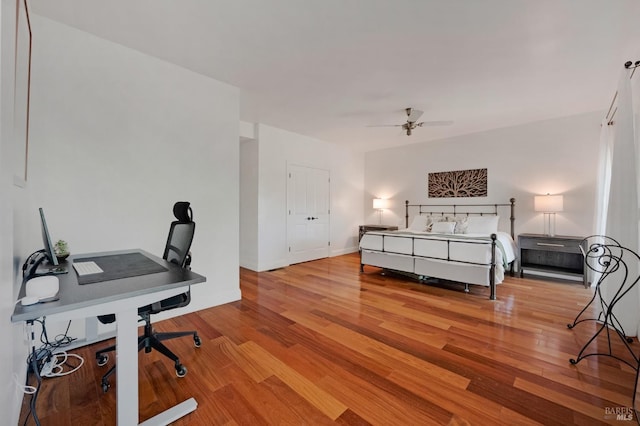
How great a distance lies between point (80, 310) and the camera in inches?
43.6

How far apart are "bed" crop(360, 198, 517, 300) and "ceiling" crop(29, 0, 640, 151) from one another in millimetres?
1878

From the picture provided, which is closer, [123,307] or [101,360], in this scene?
[123,307]

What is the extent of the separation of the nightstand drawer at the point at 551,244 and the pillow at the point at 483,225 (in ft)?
1.36

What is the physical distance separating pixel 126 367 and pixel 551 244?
5179 millimetres

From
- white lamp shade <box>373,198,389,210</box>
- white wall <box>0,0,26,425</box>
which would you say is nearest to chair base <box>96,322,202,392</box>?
white wall <box>0,0,26,425</box>

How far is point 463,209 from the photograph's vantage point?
5.36 meters

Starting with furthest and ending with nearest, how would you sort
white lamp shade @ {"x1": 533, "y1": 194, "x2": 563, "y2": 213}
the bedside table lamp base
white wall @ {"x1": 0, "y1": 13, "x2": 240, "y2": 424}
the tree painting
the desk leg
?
the tree painting → the bedside table lamp base → white lamp shade @ {"x1": 533, "y1": 194, "x2": 563, "y2": 213} → white wall @ {"x1": 0, "y1": 13, "x2": 240, "y2": 424} → the desk leg

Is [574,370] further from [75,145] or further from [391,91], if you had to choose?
[75,145]

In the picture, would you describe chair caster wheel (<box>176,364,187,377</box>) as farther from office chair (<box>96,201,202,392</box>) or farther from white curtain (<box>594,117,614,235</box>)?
white curtain (<box>594,117,614,235</box>)

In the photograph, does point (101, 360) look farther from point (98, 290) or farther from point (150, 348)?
point (98, 290)

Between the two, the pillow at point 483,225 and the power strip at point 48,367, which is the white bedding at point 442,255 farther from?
the power strip at point 48,367

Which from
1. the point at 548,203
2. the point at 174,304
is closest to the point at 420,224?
the point at 548,203

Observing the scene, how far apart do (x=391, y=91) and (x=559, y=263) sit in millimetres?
3923

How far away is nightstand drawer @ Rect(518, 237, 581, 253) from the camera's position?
3.87 metres
